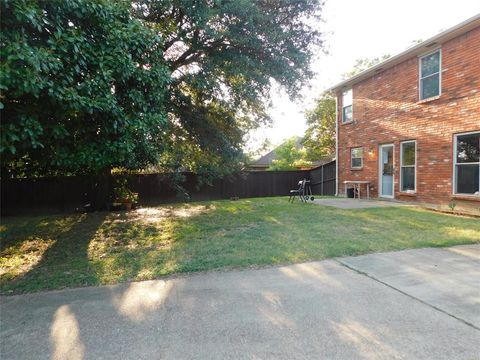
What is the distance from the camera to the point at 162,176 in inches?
553

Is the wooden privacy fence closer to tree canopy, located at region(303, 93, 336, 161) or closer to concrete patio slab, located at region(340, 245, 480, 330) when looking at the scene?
tree canopy, located at region(303, 93, 336, 161)

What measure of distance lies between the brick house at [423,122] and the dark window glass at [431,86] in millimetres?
31

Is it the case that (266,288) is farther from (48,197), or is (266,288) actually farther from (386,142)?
(48,197)

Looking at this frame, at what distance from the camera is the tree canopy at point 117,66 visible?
11.3ft

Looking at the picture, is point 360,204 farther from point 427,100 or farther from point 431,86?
point 431,86

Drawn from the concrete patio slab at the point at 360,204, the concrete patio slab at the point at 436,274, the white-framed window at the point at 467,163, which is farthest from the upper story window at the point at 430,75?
the concrete patio slab at the point at 436,274

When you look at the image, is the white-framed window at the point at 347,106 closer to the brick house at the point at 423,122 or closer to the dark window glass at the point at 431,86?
the brick house at the point at 423,122

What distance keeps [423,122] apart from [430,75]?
4.92 ft

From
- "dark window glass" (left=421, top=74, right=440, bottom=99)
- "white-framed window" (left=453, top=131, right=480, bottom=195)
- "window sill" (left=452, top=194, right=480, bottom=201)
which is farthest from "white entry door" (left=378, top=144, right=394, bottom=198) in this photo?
"window sill" (left=452, top=194, right=480, bottom=201)

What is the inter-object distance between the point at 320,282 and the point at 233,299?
114cm

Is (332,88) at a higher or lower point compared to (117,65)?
higher

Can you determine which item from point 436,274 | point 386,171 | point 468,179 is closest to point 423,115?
point 468,179

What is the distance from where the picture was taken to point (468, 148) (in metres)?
9.24

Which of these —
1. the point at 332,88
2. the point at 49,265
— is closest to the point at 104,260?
the point at 49,265
